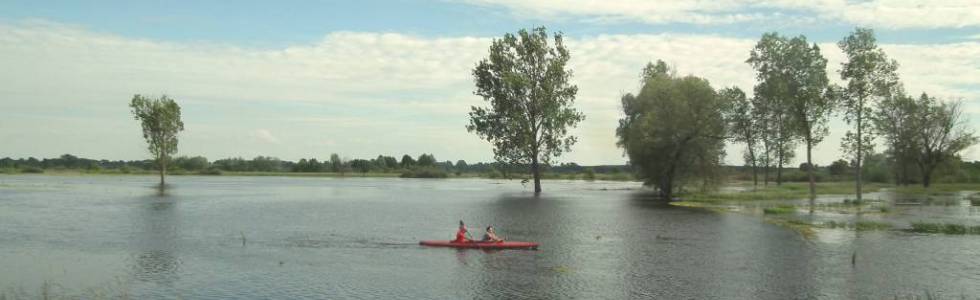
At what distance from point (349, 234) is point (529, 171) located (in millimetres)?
63130

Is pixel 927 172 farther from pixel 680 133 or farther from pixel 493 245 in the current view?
pixel 493 245

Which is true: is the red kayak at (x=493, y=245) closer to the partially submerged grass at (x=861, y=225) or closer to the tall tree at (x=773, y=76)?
the partially submerged grass at (x=861, y=225)

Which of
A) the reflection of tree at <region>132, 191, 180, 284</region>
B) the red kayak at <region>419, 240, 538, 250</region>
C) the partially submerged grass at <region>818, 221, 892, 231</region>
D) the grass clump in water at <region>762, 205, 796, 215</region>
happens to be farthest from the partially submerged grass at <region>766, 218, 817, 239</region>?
the reflection of tree at <region>132, 191, 180, 284</region>

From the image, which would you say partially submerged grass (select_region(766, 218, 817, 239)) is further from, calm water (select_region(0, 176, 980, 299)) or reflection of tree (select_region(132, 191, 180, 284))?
reflection of tree (select_region(132, 191, 180, 284))

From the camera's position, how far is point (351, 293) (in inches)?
1048

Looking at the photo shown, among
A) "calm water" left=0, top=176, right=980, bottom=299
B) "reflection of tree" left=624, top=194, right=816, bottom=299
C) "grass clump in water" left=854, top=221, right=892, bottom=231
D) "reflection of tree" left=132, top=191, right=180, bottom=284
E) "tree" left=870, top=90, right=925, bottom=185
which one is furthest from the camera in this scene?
"tree" left=870, top=90, right=925, bottom=185

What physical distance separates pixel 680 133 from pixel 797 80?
47.9 ft

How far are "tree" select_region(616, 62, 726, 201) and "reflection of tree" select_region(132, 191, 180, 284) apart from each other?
53.0 metres

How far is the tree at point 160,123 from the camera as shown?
129m

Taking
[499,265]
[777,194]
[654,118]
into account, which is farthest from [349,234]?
[777,194]

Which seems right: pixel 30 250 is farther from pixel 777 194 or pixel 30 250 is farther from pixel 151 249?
pixel 777 194

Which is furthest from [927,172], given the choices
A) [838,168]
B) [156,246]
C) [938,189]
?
[156,246]

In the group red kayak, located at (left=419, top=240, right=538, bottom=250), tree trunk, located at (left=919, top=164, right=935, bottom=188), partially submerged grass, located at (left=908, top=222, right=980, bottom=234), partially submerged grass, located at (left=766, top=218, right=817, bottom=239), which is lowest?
red kayak, located at (left=419, top=240, right=538, bottom=250)

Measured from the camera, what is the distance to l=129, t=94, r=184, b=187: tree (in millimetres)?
128750
